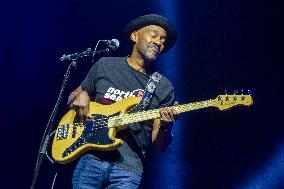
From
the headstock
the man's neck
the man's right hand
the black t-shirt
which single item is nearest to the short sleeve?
the black t-shirt

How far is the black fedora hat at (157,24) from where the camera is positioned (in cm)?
393

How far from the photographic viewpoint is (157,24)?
155 inches

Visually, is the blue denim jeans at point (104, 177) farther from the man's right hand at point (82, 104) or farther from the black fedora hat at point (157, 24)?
the black fedora hat at point (157, 24)

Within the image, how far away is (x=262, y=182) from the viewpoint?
3.91 metres

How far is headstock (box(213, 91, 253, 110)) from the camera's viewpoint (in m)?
3.43

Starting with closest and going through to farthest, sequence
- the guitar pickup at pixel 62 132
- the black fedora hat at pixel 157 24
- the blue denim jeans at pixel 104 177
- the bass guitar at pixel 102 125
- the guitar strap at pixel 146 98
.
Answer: the blue denim jeans at pixel 104 177
the bass guitar at pixel 102 125
the guitar strap at pixel 146 98
the guitar pickup at pixel 62 132
the black fedora hat at pixel 157 24

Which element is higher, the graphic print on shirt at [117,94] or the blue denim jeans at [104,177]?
the graphic print on shirt at [117,94]

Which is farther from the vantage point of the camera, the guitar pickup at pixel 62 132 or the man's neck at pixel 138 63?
the man's neck at pixel 138 63

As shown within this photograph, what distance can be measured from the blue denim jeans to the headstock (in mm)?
896

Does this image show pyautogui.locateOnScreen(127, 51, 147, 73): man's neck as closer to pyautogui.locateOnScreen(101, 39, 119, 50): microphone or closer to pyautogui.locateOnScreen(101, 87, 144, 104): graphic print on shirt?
pyautogui.locateOnScreen(101, 87, 144, 104): graphic print on shirt

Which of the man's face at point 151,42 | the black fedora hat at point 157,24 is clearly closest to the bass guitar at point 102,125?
the man's face at point 151,42

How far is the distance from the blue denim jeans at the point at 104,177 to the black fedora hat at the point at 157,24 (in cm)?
146

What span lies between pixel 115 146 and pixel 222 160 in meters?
1.41

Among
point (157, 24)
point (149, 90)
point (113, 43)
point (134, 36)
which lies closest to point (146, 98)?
point (149, 90)
